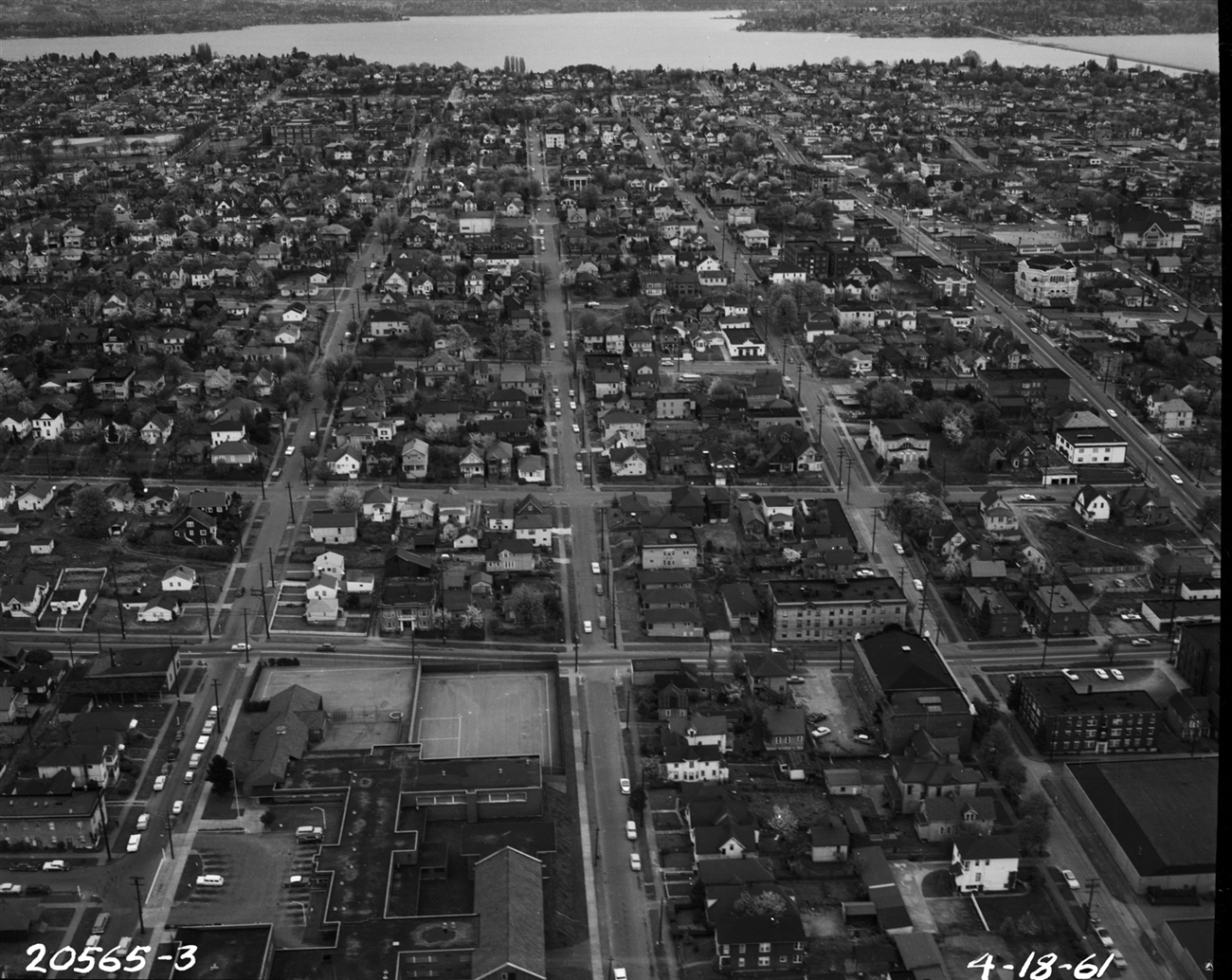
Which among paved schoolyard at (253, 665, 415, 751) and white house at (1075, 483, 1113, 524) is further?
white house at (1075, 483, 1113, 524)

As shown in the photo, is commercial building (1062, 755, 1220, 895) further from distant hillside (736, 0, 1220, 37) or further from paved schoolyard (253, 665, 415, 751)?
distant hillside (736, 0, 1220, 37)

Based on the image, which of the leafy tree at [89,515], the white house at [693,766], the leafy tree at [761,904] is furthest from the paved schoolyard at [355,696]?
the leafy tree at [89,515]

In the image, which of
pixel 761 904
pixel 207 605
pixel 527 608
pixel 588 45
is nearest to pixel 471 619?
pixel 527 608

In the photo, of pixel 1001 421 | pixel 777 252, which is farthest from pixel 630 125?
pixel 1001 421

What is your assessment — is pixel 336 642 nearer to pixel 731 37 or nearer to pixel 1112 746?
pixel 1112 746

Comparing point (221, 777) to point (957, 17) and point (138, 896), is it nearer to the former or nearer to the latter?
point (138, 896)

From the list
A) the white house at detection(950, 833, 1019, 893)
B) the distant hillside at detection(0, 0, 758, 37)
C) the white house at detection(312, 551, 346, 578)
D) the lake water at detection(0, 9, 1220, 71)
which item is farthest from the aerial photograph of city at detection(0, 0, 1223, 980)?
the distant hillside at detection(0, 0, 758, 37)
